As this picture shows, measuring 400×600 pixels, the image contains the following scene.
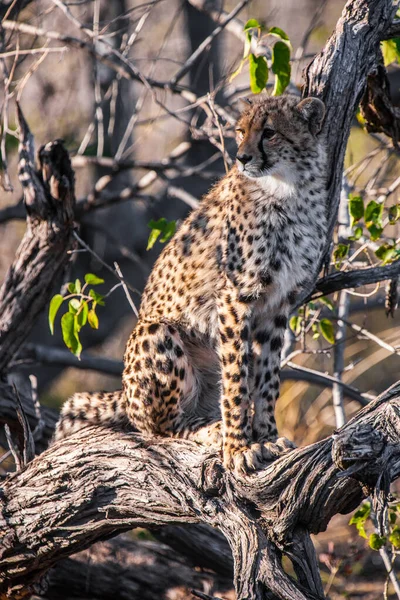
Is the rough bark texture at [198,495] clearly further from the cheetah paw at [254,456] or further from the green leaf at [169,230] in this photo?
the green leaf at [169,230]

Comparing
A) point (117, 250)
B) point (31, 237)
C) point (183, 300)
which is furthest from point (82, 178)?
point (183, 300)

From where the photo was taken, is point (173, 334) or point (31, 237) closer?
point (173, 334)

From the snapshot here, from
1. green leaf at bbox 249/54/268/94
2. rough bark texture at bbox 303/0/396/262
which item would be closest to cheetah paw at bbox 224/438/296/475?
rough bark texture at bbox 303/0/396/262

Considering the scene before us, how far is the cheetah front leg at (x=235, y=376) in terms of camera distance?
12.6 feet

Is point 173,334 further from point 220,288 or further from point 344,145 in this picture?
point 344,145

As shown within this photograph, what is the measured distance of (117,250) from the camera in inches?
389

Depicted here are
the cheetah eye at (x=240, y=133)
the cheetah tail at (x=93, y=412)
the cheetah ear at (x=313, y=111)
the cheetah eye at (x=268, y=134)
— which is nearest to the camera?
the cheetah ear at (x=313, y=111)

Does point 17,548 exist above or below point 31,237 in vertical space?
below

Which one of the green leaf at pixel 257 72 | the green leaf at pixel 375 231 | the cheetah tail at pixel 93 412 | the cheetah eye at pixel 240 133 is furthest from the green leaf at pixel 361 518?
the green leaf at pixel 257 72

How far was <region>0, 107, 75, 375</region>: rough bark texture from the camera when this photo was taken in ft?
15.3

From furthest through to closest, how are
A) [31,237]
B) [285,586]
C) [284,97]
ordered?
[31,237] → [284,97] → [285,586]

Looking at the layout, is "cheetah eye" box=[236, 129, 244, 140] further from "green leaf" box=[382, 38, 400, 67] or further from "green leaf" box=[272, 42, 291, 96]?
"green leaf" box=[382, 38, 400, 67]

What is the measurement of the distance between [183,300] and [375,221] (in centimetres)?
108

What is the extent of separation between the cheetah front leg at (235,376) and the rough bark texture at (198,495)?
12 cm
